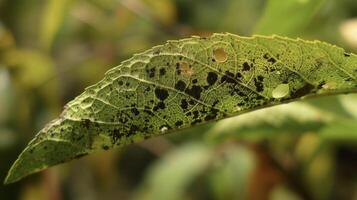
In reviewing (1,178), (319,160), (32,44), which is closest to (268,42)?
(319,160)

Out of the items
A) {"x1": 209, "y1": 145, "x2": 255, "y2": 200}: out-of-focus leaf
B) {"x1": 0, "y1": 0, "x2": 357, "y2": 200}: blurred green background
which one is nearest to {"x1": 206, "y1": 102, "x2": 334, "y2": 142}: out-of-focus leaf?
{"x1": 0, "y1": 0, "x2": 357, "y2": 200}: blurred green background

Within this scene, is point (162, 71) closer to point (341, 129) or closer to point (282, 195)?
point (341, 129)

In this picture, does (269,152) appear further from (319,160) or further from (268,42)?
(268,42)

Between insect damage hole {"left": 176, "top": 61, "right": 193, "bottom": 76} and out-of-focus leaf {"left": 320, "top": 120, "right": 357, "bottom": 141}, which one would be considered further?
out-of-focus leaf {"left": 320, "top": 120, "right": 357, "bottom": 141}

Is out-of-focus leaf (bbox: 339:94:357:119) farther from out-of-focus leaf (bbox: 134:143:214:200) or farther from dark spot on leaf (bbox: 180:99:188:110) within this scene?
out-of-focus leaf (bbox: 134:143:214:200)

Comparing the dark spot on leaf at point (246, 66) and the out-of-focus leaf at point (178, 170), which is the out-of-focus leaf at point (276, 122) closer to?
the dark spot on leaf at point (246, 66)
